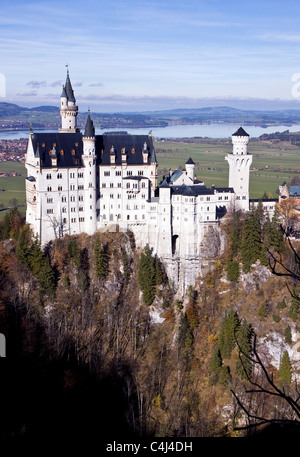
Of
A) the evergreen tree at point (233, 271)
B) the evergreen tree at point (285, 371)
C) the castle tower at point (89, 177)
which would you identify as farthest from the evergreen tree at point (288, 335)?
the castle tower at point (89, 177)

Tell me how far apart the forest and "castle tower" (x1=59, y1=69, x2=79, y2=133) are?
55.4 ft

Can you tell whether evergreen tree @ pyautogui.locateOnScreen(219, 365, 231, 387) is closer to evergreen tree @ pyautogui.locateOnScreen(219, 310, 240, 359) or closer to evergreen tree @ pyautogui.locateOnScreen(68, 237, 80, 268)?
evergreen tree @ pyautogui.locateOnScreen(219, 310, 240, 359)

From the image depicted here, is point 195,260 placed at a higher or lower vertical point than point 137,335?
higher

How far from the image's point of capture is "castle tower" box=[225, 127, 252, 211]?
73.9 metres

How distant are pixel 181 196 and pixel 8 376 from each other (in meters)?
33.1

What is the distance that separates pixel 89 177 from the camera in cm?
6906

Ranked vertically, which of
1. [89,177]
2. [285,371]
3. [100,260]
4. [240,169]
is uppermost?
[240,169]

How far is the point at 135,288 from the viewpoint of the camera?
69.2 metres

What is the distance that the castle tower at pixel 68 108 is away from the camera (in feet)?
246

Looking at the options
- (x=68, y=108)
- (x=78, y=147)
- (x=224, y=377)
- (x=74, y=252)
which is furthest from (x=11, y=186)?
(x=224, y=377)

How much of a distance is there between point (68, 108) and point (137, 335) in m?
36.4

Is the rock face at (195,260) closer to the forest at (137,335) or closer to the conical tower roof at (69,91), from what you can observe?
the forest at (137,335)

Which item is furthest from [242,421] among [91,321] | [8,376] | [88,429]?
[8,376]

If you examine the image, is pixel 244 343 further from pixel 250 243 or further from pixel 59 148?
pixel 59 148
